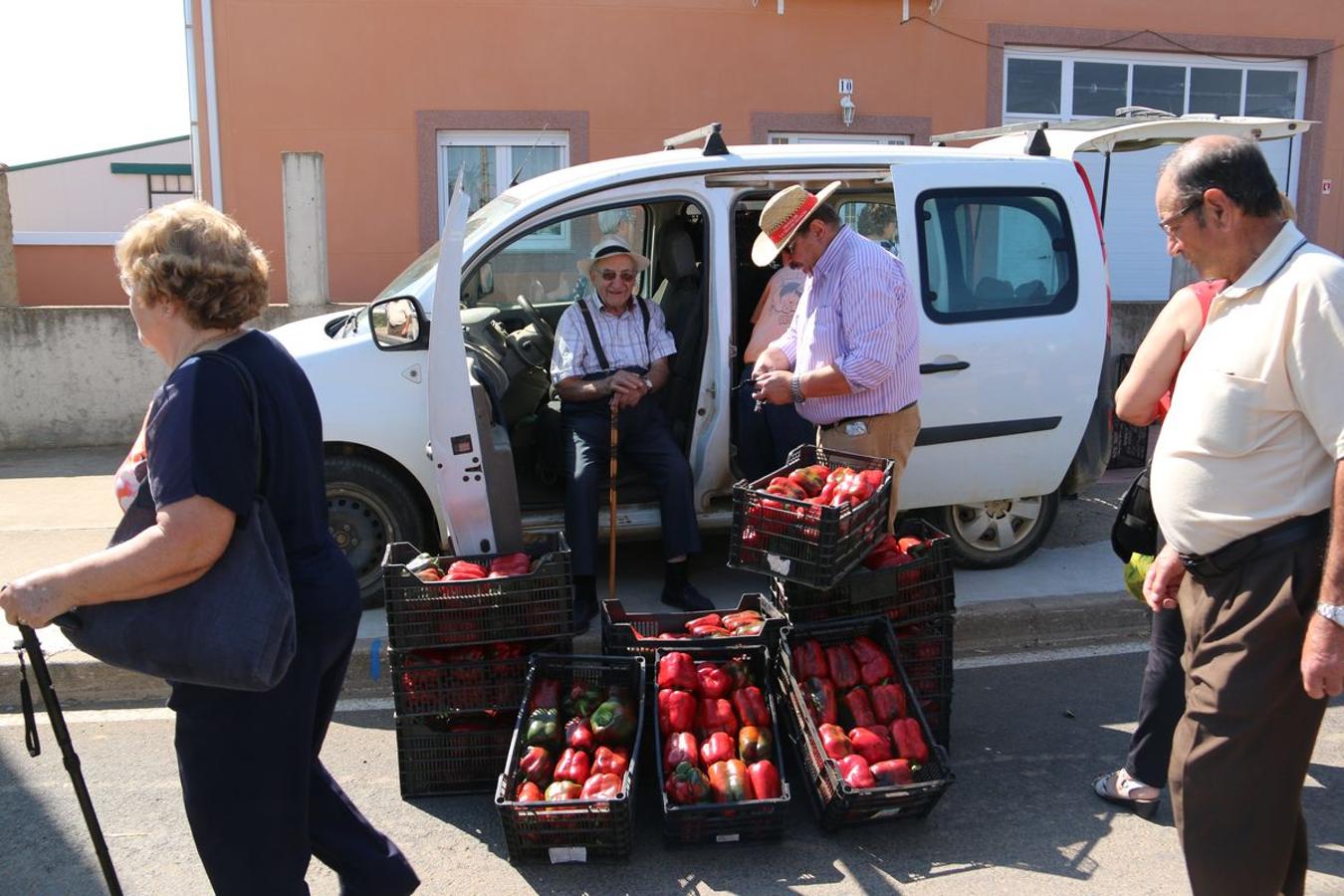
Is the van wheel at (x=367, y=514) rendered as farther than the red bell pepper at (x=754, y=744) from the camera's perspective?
Yes

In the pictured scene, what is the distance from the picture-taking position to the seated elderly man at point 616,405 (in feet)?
17.1

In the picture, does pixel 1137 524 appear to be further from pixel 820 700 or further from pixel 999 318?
pixel 999 318

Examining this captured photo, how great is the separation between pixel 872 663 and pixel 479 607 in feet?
4.53

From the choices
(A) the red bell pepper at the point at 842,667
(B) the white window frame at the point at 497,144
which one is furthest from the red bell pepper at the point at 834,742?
(B) the white window frame at the point at 497,144

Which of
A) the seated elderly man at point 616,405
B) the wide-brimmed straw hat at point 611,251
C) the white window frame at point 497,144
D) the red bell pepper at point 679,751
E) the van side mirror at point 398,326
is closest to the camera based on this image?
the red bell pepper at point 679,751

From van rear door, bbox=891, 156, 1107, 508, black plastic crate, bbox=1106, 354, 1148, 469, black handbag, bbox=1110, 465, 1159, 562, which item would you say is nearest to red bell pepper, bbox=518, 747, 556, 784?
black handbag, bbox=1110, 465, 1159, 562

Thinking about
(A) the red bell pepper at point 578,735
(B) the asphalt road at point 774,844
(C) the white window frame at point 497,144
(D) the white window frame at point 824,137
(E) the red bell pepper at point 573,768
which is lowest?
(B) the asphalt road at point 774,844

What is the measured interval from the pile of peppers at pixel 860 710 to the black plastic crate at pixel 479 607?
2.80 feet

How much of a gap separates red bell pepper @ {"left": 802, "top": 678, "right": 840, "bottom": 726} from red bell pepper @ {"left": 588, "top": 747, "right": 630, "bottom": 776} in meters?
0.65

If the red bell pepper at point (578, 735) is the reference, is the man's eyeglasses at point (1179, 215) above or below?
above

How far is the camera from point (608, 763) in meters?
3.63

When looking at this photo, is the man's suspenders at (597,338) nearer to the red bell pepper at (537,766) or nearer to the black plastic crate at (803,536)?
the black plastic crate at (803,536)

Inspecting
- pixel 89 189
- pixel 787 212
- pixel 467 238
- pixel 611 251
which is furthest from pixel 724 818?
pixel 89 189

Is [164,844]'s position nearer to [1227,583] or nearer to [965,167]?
[1227,583]
